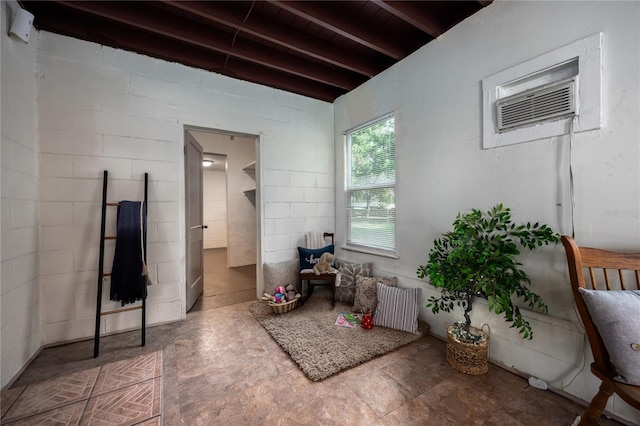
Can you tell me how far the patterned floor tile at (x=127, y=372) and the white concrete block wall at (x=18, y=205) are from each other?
0.57 meters

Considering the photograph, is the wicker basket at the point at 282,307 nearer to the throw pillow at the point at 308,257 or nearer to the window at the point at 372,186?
the throw pillow at the point at 308,257

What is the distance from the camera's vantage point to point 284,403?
152 cm

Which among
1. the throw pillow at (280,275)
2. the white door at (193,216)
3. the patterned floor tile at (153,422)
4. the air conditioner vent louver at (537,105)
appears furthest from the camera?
the throw pillow at (280,275)

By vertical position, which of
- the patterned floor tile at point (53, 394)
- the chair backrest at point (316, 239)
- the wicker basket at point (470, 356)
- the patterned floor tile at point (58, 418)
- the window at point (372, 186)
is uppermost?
the window at point (372, 186)

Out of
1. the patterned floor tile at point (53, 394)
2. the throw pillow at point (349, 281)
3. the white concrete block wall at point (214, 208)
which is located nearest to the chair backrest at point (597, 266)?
the throw pillow at point (349, 281)

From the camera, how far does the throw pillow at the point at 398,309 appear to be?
2.32 meters

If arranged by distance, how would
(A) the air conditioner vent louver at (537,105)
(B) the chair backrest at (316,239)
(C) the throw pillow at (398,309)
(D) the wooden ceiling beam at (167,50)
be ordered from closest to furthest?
1. (A) the air conditioner vent louver at (537,105)
2. (D) the wooden ceiling beam at (167,50)
3. (C) the throw pillow at (398,309)
4. (B) the chair backrest at (316,239)

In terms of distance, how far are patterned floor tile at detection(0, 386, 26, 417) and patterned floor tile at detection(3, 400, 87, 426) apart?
18 cm

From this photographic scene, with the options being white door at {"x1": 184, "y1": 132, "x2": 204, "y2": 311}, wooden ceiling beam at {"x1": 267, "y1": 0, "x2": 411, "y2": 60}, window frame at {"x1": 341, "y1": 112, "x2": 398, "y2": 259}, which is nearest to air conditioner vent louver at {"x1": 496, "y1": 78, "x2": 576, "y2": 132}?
window frame at {"x1": 341, "y1": 112, "x2": 398, "y2": 259}

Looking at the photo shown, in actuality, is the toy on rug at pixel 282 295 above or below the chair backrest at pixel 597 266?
below

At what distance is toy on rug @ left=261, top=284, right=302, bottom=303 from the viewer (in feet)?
9.11

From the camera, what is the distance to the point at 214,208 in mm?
7676

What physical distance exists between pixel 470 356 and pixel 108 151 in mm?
3504

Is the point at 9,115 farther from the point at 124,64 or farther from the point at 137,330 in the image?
the point at 137,330
